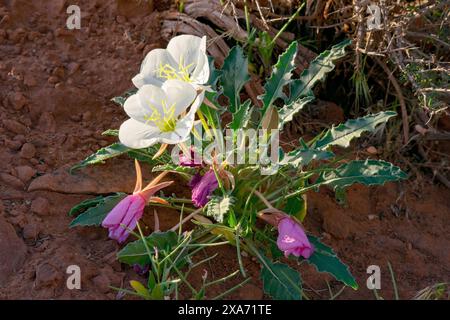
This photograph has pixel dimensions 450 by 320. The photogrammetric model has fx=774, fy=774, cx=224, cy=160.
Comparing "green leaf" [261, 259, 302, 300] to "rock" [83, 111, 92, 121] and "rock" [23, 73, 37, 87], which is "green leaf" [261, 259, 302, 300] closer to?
"rock" [83, 111, 92, 121]

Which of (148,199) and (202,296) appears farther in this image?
(148,199)

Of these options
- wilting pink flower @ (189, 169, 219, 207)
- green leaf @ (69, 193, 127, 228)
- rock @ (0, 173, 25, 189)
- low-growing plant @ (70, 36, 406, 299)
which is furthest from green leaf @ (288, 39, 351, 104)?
rock @ (0, 173, 25, 189)

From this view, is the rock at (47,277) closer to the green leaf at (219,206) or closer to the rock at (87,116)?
the green leaf at (219,206)

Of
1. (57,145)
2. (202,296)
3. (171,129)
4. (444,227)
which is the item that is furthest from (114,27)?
(444,227)

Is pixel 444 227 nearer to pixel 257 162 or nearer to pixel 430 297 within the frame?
pixel 430 297

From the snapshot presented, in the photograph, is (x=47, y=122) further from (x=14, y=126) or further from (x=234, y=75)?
(x=234, y=75)

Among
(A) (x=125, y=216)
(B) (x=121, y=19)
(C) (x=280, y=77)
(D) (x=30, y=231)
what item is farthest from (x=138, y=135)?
(B) (x=121, y=19)
